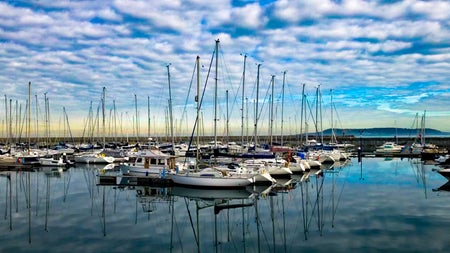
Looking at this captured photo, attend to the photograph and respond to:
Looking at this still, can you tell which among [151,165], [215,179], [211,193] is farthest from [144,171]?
[211,193]

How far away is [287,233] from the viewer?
16734 mm

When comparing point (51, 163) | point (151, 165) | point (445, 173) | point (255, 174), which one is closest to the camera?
point (255, 174)

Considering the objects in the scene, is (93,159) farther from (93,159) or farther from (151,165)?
(151,165)

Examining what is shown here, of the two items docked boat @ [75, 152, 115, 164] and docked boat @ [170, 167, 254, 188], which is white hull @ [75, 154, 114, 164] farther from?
docked boat @ [170, 167, 254, 188]

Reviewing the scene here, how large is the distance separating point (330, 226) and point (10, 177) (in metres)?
29.9

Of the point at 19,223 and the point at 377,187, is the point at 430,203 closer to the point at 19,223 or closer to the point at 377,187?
the point at 377,187

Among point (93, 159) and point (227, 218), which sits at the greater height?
point (93, 159)

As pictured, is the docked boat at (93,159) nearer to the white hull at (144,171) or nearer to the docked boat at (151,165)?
the docked boat at (151,165)

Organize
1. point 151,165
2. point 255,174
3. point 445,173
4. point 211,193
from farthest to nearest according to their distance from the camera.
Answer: point 151,165 < point 445,173 < point 255,174 < point 211,193

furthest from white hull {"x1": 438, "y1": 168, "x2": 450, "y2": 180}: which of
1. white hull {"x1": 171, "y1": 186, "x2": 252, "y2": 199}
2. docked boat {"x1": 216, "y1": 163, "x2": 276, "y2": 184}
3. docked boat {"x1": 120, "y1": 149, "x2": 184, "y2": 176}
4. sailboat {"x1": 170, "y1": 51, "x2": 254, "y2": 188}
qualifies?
docked boat {"x1": 120, "y1": 149, "x2": 184, "y2": 176}

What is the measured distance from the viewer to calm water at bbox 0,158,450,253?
14.9 m

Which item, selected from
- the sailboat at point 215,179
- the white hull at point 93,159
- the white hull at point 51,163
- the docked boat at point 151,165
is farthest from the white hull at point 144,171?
the white hull at point 93,159

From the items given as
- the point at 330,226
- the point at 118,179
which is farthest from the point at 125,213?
the point at 118,179

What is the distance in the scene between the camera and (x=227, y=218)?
19.6 meters
